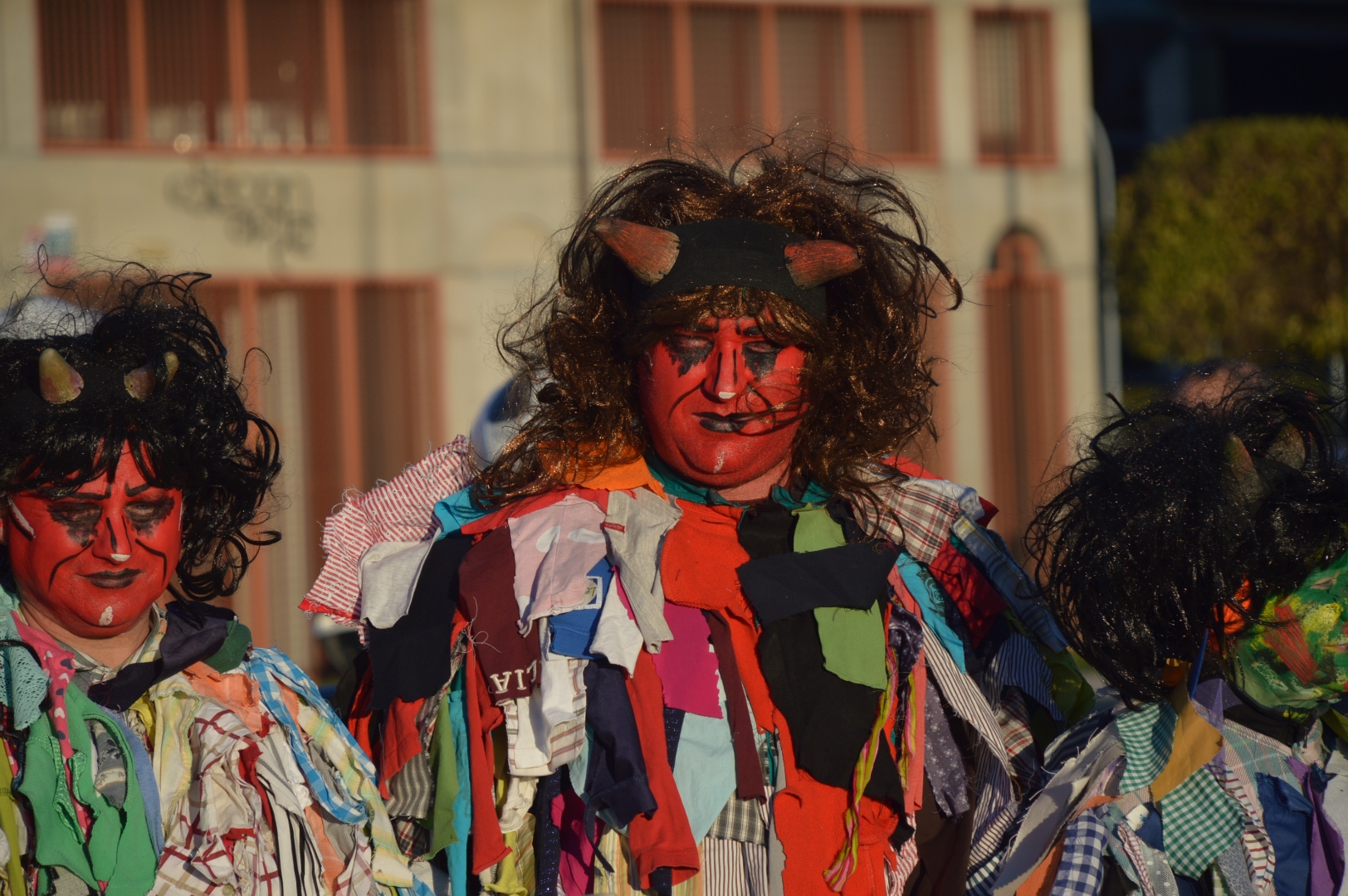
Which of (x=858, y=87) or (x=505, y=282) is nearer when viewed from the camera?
(x=505, y=282)

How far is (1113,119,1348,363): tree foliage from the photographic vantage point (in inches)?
396

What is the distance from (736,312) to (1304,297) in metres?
9.02

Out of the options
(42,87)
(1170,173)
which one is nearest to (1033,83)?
(1170,173)

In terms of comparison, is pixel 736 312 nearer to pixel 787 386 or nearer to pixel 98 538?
pixel 787 386

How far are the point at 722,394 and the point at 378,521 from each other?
2.29 ft

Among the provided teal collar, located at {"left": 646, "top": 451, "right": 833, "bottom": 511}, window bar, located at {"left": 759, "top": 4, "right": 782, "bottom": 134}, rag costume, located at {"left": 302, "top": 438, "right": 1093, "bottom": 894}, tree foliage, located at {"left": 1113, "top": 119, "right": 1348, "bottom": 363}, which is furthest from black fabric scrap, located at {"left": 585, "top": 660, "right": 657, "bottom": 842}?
tree foliage, located at {"left": 1113, "top": 119, "right": 1348, "bottom": 363}

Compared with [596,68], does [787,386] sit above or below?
below

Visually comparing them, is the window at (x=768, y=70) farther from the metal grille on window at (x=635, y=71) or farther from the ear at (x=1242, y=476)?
the ear at (x=1242, y=476)

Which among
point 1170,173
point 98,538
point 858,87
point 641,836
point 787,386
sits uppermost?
point 858,87

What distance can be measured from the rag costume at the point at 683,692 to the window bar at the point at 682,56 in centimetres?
764

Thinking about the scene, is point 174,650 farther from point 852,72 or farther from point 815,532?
point 852,72

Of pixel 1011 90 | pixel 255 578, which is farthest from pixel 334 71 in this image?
pixel 1011 90

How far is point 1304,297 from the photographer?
10117 mm

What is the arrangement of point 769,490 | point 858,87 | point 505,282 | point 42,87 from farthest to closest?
point 858,87 → point 505,282 → point 42,87 → point 769,490
